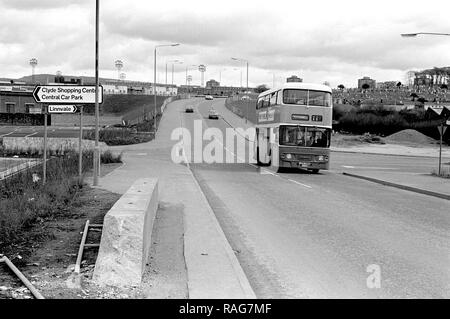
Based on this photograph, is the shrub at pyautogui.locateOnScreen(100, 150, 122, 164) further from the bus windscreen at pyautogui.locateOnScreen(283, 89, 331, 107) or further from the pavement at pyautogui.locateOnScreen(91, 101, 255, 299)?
the pavement at pyautogui.locateOnScreen(91, 101, 255, 299)

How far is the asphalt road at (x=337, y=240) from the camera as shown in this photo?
→ 7039mm

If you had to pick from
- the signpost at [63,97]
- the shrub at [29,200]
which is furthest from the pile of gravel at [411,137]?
the signpost at [63,97]

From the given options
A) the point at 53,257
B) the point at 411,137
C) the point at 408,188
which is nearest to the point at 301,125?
the point at 408,188

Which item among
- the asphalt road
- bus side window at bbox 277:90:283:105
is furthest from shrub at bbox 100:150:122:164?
the asphalt road

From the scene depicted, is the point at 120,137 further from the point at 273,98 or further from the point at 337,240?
the point at 337,240

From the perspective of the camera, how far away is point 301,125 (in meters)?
26.9

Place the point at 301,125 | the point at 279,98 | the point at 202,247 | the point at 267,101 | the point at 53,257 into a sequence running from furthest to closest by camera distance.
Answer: the point at 267,101, the point at 279,98, the point at 301,125, the point at 202,247, the point at 53,257

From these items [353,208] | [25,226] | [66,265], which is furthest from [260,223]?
[66,265]

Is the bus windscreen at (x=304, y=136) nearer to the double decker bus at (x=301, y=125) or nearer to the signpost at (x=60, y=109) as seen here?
the double decker bus at (x=301, y=125)

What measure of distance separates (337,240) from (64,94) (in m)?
10.1

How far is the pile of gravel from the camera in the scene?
70056 mm

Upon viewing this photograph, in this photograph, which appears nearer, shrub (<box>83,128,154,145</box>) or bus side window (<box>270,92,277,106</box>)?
bus side window (<box>270,92,277,106</box>)

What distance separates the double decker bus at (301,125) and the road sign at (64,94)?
36.9ft

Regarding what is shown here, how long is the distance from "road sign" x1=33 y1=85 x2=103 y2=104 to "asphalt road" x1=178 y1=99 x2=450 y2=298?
15.4 ft
